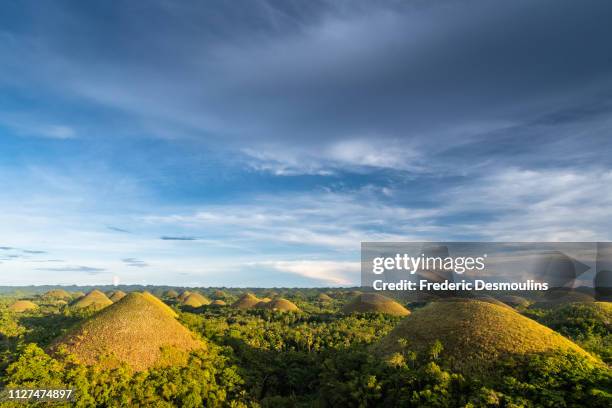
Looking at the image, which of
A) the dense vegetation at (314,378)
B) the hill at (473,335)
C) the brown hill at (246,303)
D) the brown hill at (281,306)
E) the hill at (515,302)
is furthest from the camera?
the hill at (515,302)

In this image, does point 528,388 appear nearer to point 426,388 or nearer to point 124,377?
point 426,388

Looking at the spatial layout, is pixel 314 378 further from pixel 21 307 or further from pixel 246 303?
pixel 21 307

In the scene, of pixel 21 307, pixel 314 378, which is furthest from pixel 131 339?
pixel 21 307

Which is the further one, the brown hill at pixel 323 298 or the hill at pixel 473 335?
the brown hill at pixel 323 298

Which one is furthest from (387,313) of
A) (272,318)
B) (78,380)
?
(78,380)

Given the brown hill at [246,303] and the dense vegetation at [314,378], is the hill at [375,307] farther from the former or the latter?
the dense vegetation at [314,378]

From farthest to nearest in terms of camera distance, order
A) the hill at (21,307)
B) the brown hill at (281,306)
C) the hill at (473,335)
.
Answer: the hill at (21,307), the brown hill at (281,306), the hill at (473,335)

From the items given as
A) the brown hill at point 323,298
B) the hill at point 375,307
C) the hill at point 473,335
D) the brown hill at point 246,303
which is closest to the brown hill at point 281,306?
the brown hill at point 246,303
